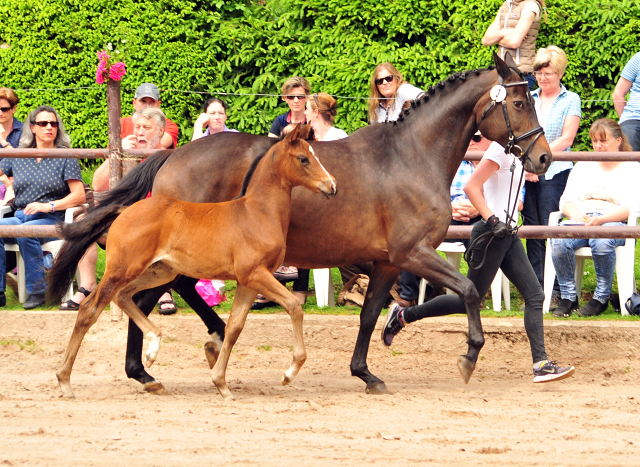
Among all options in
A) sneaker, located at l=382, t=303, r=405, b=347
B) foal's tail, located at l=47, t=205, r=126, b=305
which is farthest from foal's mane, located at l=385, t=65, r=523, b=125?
foal's tail, located at l=47, t=205, r=126, b=305

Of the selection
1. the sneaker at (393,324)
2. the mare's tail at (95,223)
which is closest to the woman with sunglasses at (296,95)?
the mare's tail at (95,223)

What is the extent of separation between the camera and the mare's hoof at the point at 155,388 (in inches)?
213

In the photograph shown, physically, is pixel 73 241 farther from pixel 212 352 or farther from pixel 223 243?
pixel 212 352

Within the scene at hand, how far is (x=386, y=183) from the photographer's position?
5.49 meters

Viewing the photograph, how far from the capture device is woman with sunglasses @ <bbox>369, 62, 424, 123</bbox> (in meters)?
7.47

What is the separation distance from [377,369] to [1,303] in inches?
125

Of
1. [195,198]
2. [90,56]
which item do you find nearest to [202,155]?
[195,198]

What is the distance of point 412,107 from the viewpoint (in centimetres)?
567

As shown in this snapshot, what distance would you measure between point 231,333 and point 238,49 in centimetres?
572

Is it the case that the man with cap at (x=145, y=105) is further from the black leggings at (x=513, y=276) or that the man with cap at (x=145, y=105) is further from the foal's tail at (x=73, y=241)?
the black leggings at (x=513, y=276)

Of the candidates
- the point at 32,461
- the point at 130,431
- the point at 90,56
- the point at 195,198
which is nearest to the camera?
the point at 32,461

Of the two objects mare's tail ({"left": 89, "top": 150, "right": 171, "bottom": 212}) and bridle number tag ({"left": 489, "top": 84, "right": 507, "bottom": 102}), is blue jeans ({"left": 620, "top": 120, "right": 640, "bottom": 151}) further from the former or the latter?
mare's tail ({"left": 89, "top": 150, "right": 171, "bottom": 212})

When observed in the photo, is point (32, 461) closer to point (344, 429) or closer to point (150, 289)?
point (344, 429)

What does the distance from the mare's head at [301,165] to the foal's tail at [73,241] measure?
1.11m
